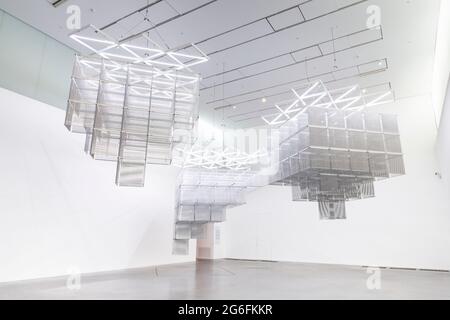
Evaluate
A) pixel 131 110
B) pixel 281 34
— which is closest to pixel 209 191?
pixel 131 110

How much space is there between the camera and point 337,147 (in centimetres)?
549

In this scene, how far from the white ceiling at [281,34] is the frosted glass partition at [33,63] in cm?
25

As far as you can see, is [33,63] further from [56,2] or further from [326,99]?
[326,99]

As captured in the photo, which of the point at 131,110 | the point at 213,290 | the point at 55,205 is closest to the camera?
the point at 131,110

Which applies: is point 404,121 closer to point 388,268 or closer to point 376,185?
point 376,185

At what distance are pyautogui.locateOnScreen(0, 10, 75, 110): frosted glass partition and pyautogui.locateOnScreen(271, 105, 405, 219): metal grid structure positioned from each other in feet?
18.5

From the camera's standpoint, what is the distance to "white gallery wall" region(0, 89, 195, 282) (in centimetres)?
607

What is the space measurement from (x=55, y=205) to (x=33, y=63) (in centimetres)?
333

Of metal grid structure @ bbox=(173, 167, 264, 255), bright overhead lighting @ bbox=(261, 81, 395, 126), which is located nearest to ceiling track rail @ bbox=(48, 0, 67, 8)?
bright overhead lighting @ bbox=(261, 81, 395, 126)

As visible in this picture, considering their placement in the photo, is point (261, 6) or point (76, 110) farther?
point (261, 6)

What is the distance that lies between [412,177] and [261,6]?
8323 millimetres

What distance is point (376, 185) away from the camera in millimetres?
11008

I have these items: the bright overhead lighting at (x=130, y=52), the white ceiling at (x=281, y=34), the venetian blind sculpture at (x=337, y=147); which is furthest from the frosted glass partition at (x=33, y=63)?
the venetian blind sculpture at (x=337, y=147)
